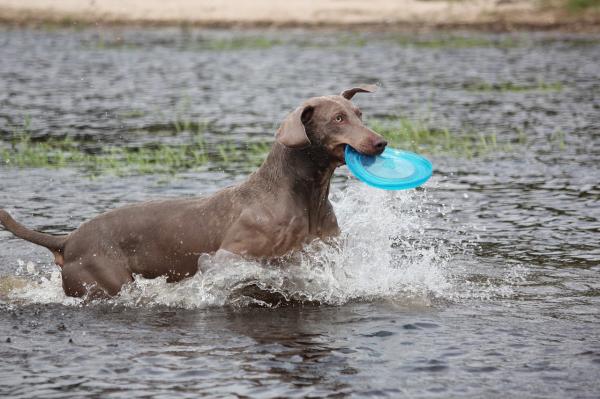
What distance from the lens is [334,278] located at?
415 inches

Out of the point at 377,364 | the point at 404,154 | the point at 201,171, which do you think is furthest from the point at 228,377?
the point at 201,171

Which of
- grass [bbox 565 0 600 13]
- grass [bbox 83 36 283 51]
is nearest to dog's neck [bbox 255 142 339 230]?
grass [bbox 83 36 283 51]

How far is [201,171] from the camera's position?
55.8 ft

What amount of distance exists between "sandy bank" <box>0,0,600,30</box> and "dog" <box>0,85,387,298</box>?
94.4 feet

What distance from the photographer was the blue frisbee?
9.70 metres

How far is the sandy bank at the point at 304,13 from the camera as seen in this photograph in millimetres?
38188

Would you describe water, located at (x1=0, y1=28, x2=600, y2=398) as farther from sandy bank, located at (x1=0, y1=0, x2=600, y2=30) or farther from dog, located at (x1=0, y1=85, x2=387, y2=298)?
sandy bank, located at (x1=0, y1=0, x2=600, y2=30)

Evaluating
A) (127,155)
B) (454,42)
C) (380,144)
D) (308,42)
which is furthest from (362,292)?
(308,42)

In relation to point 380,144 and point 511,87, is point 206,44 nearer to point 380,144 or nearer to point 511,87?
point 511,87

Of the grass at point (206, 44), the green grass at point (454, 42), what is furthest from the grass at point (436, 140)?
the grass at point (206, 44)

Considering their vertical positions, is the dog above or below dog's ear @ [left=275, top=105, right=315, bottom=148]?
below

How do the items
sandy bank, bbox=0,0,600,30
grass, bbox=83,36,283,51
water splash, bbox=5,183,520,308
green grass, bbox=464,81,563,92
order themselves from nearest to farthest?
water splash, bbox=5,183,520,308 < green grass, bbox=464,81,563,92 < grass, bbox=83,36,283,51 < sandy bank, bbox=0,0,600,30

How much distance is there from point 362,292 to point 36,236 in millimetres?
3200

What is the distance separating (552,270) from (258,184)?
358cm
